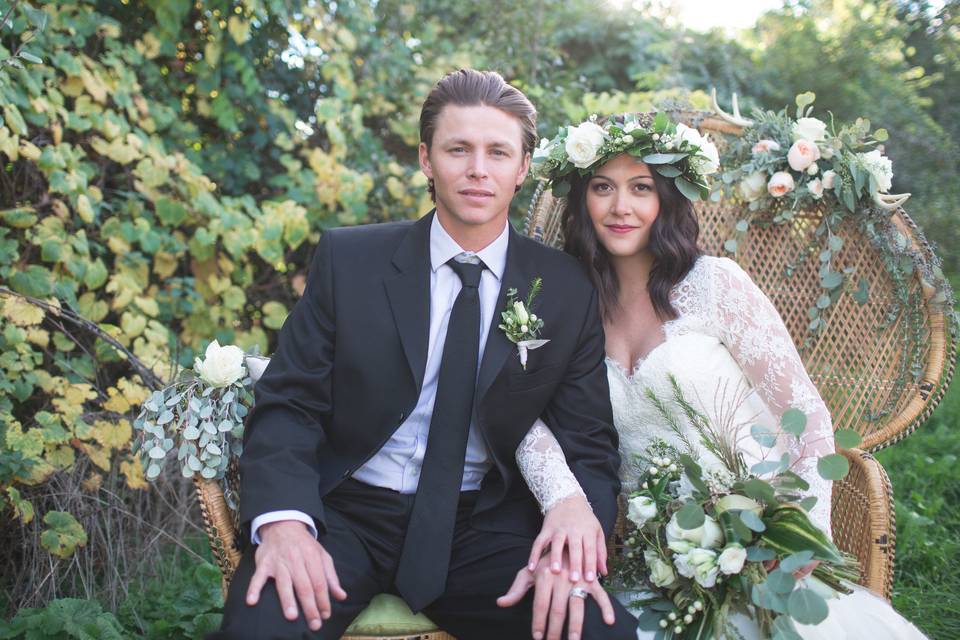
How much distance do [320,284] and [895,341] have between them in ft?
6.51

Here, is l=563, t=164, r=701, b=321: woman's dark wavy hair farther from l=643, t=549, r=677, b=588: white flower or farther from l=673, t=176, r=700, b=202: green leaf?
l=643, t=549, r=677, b=588: white flower

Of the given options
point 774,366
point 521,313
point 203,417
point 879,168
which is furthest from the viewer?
point 879,168

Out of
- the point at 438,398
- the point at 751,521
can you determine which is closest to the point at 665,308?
the point at 438,398

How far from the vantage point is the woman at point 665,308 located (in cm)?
253

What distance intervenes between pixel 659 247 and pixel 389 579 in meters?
1.34

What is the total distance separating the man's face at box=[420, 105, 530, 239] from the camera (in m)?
2.47

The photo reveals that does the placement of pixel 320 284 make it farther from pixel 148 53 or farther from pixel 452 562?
pixel 148 53

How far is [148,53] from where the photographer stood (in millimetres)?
3939

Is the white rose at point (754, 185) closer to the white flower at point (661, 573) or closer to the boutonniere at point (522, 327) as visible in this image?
the boutonniere at point (522, 327)

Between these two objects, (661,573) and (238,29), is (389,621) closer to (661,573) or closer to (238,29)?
(661,573)

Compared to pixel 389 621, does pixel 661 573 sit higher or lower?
higher

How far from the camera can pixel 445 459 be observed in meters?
2.35

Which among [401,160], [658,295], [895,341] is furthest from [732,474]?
[401,160]

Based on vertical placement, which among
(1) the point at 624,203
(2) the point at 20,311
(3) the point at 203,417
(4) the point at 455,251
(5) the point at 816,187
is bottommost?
(3) the point at 203,417
